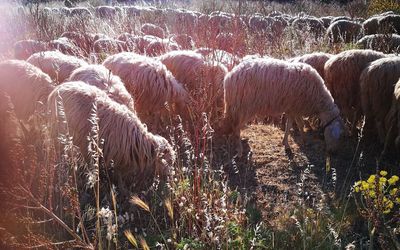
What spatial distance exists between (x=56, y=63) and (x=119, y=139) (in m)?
2.50

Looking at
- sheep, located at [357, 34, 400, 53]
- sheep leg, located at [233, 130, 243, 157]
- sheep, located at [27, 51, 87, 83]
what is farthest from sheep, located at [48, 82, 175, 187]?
sheep, located at [357, 34, 400, 53]

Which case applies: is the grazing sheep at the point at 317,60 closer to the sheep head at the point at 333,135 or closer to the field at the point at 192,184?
the field at the point at 192,184

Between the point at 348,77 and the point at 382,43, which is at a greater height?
the point at 382,43

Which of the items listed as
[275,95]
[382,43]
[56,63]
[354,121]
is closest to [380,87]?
[354,121]

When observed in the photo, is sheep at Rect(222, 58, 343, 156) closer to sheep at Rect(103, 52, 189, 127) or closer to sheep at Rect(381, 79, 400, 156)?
sheep at Rect(381, 79, 400, 156)

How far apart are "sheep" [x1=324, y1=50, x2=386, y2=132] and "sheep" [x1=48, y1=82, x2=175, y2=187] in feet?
11.7

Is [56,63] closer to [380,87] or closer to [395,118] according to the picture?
[380,87]

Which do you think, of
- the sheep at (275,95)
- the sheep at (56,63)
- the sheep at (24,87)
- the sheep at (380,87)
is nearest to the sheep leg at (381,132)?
the sheep at (380,87)

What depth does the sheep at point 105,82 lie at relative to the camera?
4.26 meters

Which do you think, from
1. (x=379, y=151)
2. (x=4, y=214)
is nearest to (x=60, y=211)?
(x=4, y=214)

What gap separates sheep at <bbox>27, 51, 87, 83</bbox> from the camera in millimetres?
5422

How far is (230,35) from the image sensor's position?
22.9ft

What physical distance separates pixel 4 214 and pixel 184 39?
20.2ft

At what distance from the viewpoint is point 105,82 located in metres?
4.46
